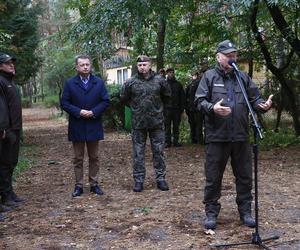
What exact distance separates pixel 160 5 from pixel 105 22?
1.16 m

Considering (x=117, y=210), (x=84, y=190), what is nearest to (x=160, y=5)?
(x=84, y=190)

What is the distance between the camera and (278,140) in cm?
1330

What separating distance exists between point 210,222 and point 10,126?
2986 millimetres

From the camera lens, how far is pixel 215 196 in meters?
5.65

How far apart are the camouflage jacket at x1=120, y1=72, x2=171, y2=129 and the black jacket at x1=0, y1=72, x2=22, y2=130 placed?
1.55 metres

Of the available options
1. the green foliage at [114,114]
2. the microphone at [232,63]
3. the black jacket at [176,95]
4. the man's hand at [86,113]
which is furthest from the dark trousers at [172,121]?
the microphone at [232,63]

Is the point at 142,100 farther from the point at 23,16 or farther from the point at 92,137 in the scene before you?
the point at 23,16

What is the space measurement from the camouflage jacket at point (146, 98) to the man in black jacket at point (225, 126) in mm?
1936

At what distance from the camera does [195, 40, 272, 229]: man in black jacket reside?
539 cm

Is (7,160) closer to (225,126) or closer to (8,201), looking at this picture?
(8,201)

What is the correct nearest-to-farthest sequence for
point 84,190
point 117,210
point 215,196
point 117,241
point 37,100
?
point 117,241, point 215,196, point 117,210, point 84,190, point 37,100

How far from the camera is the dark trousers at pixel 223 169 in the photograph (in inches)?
218

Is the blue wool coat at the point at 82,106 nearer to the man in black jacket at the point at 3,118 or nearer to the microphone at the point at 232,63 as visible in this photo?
the man in black jacket at the point at 3,118

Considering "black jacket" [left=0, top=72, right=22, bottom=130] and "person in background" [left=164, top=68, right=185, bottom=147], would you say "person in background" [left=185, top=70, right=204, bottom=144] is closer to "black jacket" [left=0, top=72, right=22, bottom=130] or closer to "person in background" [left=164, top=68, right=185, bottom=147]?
"person in background" [left=164, top=68, right=185, bottom=147]
